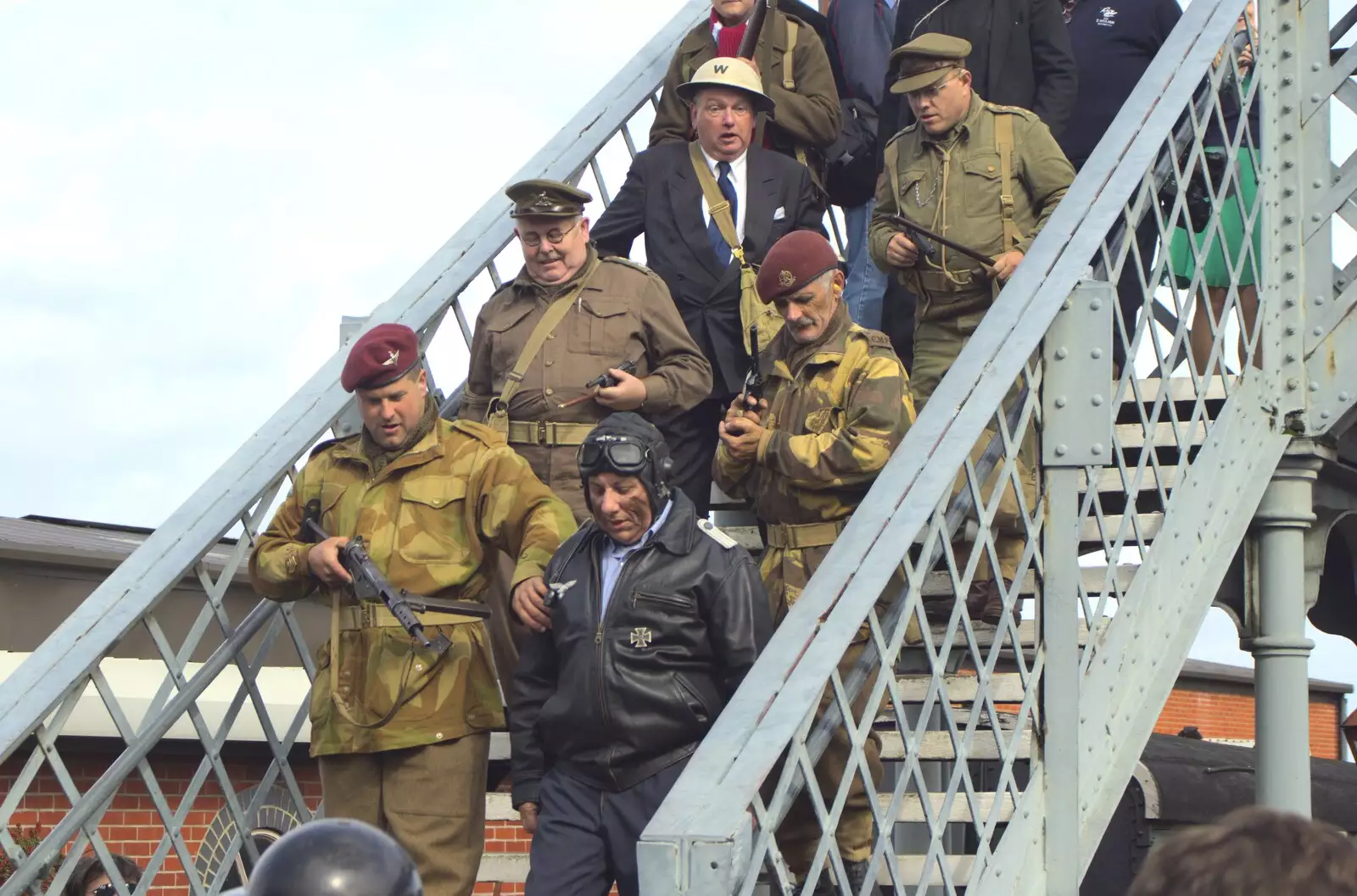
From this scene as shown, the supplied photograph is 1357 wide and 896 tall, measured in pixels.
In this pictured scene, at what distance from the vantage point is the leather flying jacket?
443 cm

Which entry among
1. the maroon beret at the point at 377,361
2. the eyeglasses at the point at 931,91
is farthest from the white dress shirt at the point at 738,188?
the maroon beret at the point at 377,361

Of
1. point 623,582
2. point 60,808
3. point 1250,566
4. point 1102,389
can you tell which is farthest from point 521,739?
point 60,808

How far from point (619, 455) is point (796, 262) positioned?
96 centimetres

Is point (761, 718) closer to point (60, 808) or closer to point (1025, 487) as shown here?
point (1025, 487)

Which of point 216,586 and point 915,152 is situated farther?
point 915,152

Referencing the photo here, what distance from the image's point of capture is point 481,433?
5184 millimetres

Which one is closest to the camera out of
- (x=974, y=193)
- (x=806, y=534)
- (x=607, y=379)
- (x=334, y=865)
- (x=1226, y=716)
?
(x=334, y=865)

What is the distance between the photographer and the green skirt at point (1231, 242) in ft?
19.6

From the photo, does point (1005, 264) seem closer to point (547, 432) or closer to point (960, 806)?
point (547, 432)

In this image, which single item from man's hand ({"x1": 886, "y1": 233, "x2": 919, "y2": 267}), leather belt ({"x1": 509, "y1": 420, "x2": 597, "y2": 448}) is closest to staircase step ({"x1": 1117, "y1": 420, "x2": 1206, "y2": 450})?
man's hand ({"x1": 886, "y1": 233, "x2": 919, "y2": 267})

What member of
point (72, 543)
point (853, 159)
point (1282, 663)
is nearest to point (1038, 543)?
point (1282, 663)

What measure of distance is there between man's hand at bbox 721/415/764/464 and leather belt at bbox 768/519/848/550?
215 millimetres

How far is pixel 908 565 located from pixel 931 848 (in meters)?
0.61

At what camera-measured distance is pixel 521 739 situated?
4672mm
